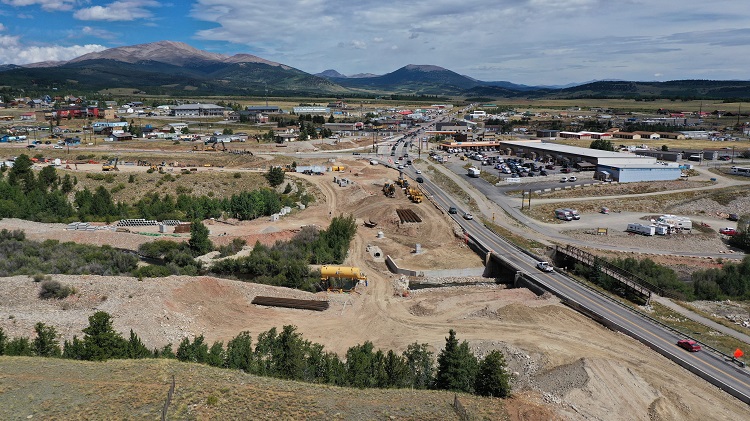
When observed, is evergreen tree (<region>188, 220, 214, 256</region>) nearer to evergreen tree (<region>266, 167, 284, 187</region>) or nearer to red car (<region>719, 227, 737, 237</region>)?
evergreen tree (<region>266, 167, 284, 187</region>)

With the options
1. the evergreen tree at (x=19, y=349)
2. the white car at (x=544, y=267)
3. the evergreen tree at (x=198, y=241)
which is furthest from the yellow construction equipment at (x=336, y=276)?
the evergreen tree at (x=19, y=349)

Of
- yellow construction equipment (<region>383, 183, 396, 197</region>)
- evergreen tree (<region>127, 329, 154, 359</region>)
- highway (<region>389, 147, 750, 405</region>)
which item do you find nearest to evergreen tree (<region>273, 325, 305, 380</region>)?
evergreen tree (<region>127, 329, 154, 359</region>)

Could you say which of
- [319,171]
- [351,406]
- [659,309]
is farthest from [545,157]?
[351,406]

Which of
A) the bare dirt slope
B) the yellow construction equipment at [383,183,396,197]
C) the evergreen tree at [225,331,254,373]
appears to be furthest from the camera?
the yellow construction equipment at [383,183,396,197]

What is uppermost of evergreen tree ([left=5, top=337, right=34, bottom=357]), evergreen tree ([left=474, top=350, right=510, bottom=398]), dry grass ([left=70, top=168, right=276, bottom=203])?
dry grass ([left=70, top=168, right=276, bottom=203])

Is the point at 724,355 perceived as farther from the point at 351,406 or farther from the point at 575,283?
the point at 351,406

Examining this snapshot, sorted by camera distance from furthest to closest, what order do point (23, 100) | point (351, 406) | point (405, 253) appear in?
point (23, 100)
point (405, 253)
point (351, 406)
